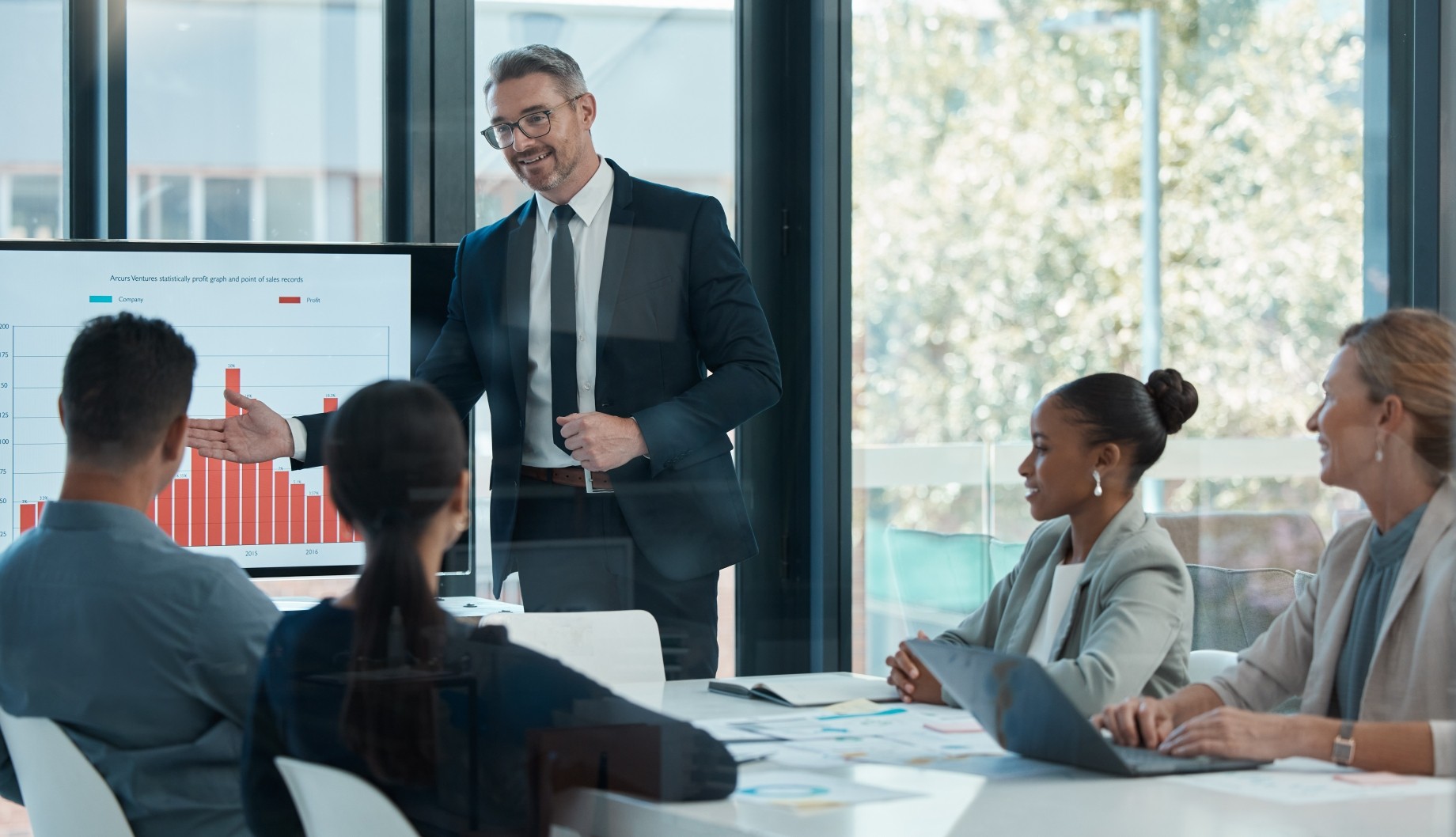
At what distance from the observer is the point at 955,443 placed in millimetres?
3125

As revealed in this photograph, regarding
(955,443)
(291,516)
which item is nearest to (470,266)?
(291,516)

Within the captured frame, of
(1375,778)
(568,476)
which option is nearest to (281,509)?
(568,476)

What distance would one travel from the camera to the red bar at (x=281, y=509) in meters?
2.30

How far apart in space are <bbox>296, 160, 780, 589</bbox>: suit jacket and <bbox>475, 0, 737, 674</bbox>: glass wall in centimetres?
19

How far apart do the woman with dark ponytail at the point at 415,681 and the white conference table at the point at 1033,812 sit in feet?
0.27

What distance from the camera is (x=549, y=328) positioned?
99.7 inches

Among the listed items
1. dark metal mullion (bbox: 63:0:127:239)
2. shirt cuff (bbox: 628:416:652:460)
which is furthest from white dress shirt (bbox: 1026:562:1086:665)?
dark metal mullion (bbox: 63:0:127:239)

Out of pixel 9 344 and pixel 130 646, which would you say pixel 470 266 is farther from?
pixel 130 646

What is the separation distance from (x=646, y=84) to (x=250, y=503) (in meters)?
1.32

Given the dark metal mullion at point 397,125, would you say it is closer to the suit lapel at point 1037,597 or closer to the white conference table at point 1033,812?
the suit lapel at point 1037,597

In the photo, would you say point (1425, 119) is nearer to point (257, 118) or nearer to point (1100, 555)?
point (1100, 555)

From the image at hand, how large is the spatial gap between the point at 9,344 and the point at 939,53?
79.7 inches

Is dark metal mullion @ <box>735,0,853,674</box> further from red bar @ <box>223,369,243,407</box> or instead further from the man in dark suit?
red bar @ <box>223,369,243,407</box>

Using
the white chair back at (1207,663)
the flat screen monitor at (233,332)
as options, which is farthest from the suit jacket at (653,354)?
the white chair back at (1207,663)
